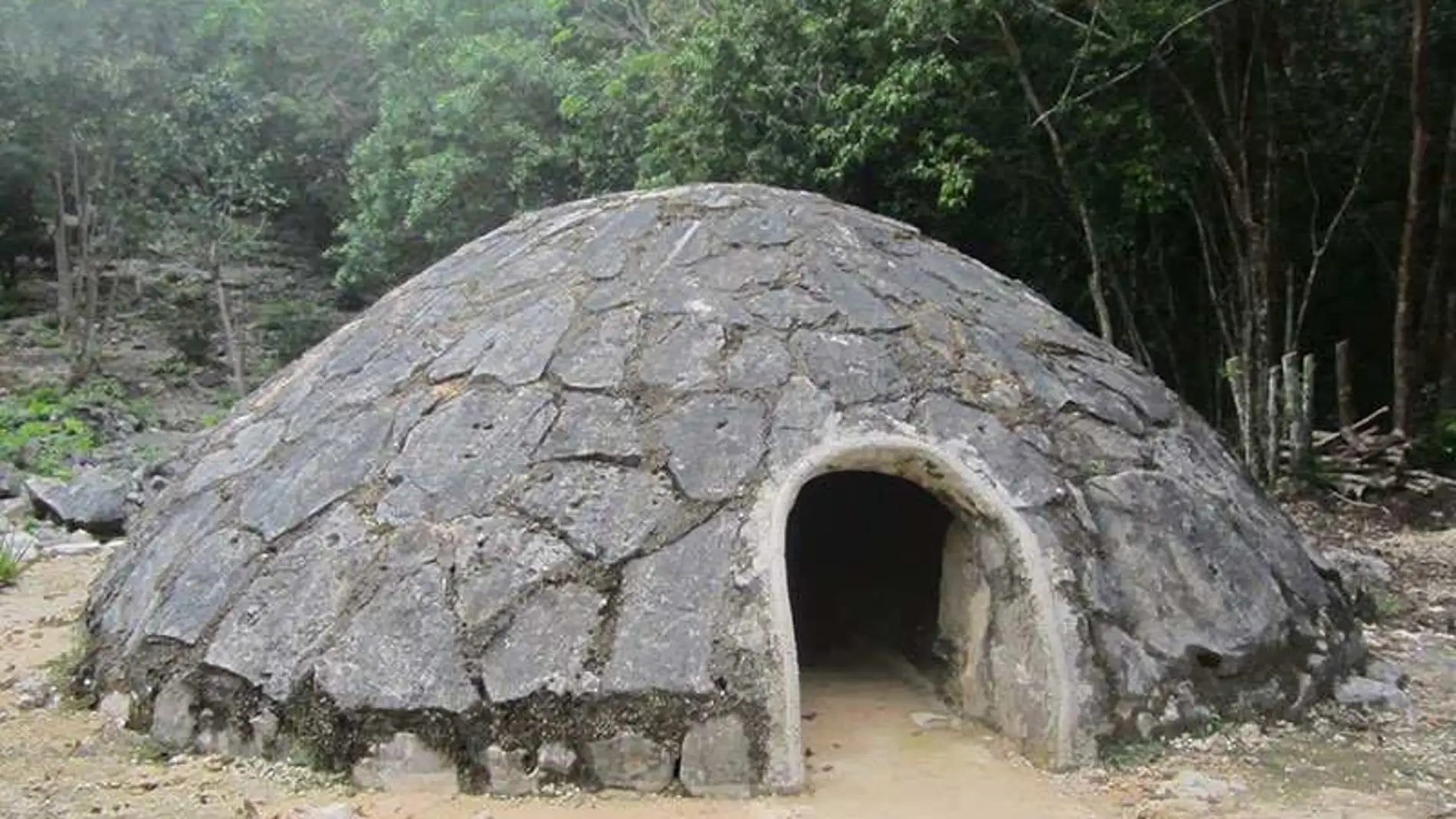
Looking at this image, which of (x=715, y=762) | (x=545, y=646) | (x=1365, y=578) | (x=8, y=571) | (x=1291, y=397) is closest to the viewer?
(x=715, y=762)

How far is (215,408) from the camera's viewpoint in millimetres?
19219

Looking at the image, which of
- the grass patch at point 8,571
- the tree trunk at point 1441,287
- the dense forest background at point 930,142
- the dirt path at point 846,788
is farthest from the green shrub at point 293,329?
the dirt path at point 846,788

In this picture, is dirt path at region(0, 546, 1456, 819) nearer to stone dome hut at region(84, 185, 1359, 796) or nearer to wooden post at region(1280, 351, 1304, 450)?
stone dome hut at region(84, 185, 1359, 796)

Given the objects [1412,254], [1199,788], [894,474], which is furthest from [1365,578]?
[1412,254]

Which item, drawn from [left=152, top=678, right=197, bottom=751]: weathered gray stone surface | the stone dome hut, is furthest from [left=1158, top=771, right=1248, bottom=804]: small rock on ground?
[left=152, top=678, right=197, bottom=751]: weathered gray stone surface

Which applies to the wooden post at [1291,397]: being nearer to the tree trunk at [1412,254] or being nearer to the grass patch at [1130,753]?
the tree trunk at [1412,254]

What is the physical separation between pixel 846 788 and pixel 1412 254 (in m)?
8.62

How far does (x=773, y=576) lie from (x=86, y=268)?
55.8 feet

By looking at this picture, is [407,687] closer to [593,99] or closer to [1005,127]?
[1005,127]

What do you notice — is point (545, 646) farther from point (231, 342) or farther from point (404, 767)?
point (231, 342)

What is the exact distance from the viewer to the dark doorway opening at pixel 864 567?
20.1 ft

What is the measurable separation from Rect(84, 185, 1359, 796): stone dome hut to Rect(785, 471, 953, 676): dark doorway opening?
0.13 ft

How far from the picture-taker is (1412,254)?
11.4m

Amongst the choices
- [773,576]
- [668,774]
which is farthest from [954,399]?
[668,774]
